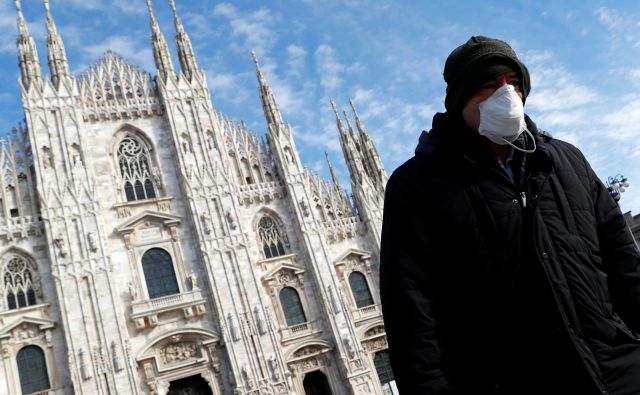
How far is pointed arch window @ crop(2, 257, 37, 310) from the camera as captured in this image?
1989 cm

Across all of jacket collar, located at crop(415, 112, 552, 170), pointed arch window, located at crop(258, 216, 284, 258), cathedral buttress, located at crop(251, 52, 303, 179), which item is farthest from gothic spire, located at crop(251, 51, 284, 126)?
jacket collar, located at crop(415, 112, 552, 170)

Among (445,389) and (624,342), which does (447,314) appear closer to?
(445,389)

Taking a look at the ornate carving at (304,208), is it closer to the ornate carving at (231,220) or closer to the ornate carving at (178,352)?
the ornate carving at (231,220)

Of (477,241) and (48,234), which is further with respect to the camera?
(48,234)

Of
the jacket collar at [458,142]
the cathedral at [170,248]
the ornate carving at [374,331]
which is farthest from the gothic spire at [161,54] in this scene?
the jacket collar at [458,142]

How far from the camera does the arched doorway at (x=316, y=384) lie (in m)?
22.9

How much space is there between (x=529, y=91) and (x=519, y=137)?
218 mm

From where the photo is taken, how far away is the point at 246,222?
24.3m

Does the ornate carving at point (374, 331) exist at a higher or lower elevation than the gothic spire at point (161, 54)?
lower

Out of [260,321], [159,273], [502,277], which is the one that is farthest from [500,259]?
[159,273]

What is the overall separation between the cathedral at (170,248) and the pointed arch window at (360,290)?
50mm

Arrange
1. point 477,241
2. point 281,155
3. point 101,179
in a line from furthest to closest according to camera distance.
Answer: point 281,155 < point 101,179 < point 477,241

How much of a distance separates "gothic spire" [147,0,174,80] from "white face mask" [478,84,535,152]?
81.6ft

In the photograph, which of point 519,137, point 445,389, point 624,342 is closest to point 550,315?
point 624,342
